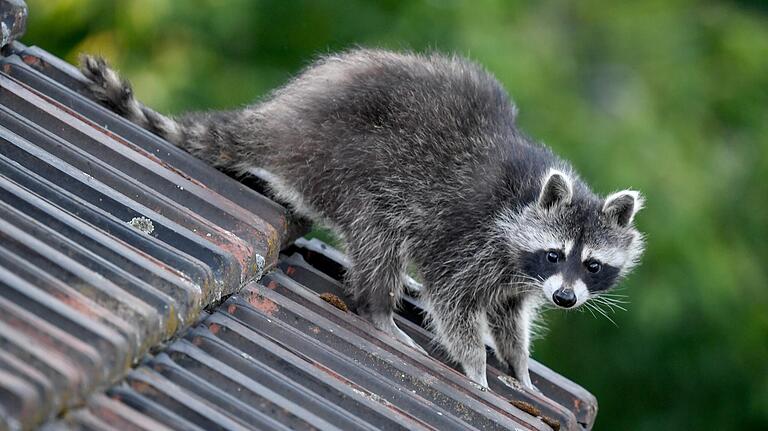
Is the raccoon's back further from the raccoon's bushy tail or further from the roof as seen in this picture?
the raccoon's bushy tail

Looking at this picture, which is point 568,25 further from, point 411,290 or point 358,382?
point 358,382

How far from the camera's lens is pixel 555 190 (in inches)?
178

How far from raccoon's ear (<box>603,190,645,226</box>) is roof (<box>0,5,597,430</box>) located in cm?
74

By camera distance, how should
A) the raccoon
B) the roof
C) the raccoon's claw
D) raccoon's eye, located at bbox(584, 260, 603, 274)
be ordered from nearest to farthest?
the roof
the raccoon's claw
the raccoon
raccoon's eye, located at bbox(584, 260, 603, 274)

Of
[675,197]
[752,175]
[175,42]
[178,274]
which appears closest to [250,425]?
[178,274]

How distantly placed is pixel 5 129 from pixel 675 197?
5071mm

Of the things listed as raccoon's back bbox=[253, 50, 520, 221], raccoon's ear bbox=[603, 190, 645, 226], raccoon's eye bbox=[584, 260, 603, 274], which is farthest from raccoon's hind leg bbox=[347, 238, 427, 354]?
raccoon's ear bbox=[603, 190, 645, 226]

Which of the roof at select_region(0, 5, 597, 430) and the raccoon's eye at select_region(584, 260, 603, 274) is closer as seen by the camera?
the roof at select_region(0, 5, 597, 430)

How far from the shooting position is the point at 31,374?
8.00 ft

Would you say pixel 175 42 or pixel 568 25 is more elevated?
pixel 568 25

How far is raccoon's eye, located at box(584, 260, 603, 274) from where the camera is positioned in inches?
181

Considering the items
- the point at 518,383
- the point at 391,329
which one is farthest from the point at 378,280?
the point at 518,383

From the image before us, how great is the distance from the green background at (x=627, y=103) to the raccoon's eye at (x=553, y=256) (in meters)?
2.76

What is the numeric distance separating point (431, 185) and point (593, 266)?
0.69 m
